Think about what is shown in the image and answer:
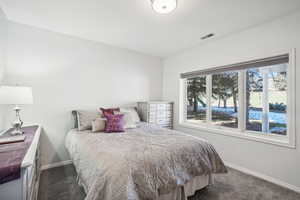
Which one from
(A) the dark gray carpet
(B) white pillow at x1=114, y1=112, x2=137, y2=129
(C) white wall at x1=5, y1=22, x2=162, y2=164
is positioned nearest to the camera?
(A) the dark gray carpet

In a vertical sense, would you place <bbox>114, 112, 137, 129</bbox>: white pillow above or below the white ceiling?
below

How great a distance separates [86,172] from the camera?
1.47 metres

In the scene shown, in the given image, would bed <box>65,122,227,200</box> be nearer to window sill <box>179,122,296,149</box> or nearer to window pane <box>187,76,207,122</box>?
window sill <box>179,122,296,149</box>

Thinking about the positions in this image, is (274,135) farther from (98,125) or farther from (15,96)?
(15,96)

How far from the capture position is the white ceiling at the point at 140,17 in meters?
1.83

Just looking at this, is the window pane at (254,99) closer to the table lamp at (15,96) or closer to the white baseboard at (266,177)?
the white baseboard at (266,177)

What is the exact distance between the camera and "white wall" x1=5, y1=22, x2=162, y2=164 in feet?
7.60

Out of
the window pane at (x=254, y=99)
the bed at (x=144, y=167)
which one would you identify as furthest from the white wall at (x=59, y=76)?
the window pane at (x=254, y=99)

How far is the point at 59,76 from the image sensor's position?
2598 mm

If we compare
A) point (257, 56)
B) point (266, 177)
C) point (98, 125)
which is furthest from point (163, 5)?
point (266, 177)

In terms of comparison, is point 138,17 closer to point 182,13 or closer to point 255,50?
point 182,13

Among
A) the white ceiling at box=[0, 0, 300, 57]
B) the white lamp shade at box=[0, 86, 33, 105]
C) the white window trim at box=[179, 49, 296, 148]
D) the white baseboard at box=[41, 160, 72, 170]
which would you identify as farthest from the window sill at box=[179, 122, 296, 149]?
the white lamp shade at box=[0, 86, 33, 105]

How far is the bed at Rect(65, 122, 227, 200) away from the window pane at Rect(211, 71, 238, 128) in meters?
1.26

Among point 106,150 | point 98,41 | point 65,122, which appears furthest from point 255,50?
point 65,122
